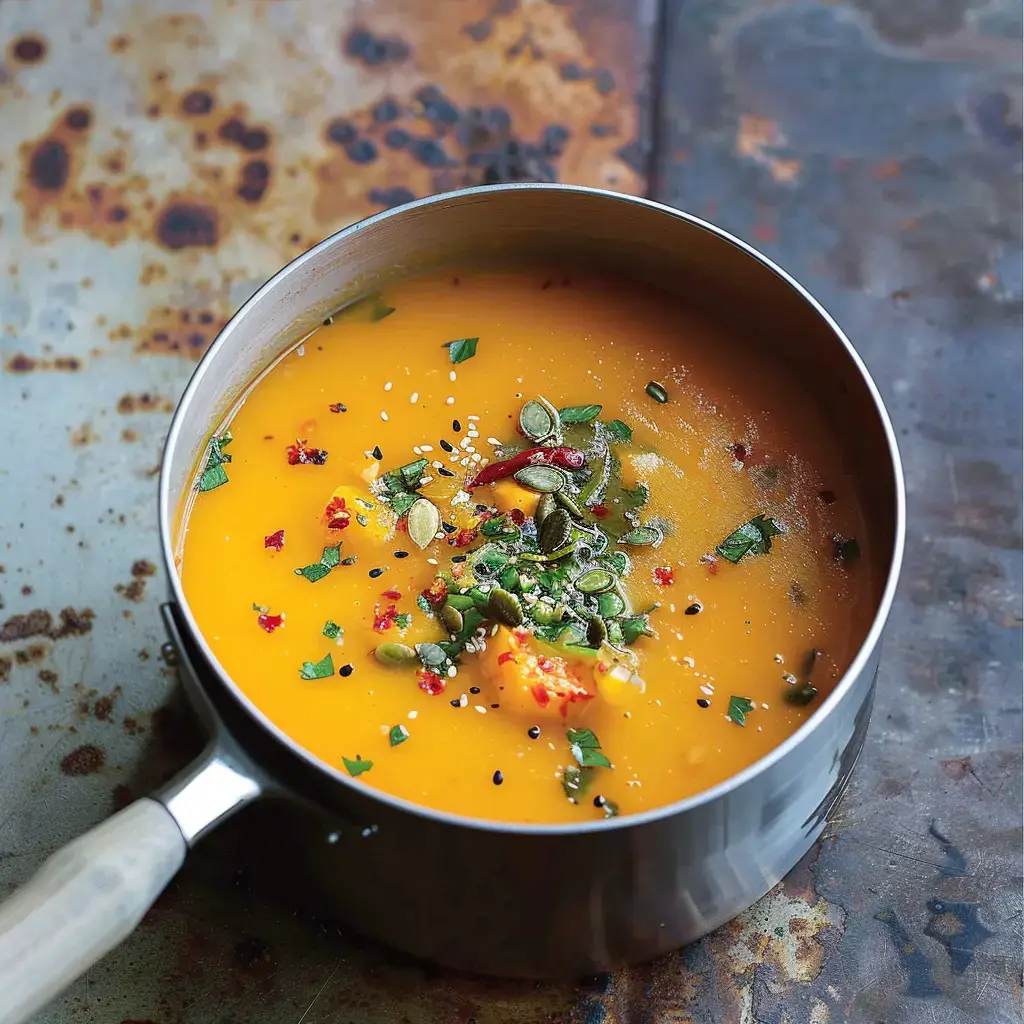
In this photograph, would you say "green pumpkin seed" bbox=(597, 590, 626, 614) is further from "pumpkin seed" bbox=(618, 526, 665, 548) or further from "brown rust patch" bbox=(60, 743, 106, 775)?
"brown rust patch" bbox=(60, 743, 106, 775)

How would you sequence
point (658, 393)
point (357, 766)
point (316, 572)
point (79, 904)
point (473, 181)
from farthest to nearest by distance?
point (473, 181) → point (658, 393) → point (316, 572) → point (357, 766) → point (79, 904)

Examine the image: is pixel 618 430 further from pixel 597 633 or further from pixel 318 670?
pixel 318 670

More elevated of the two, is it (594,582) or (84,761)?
(594,582)

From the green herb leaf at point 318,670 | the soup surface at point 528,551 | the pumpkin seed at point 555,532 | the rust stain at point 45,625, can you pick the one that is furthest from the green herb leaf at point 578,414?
the rust stain at point 45,625

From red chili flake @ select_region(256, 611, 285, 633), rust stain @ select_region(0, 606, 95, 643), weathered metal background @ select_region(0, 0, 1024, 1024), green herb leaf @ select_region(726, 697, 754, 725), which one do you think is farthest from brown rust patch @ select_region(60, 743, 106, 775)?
green herb leaf @ select_region(726, 697, 754, 725)

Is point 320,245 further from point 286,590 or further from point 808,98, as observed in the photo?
point 808,98

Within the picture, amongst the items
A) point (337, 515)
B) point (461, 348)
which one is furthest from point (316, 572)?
point (461, 348)
